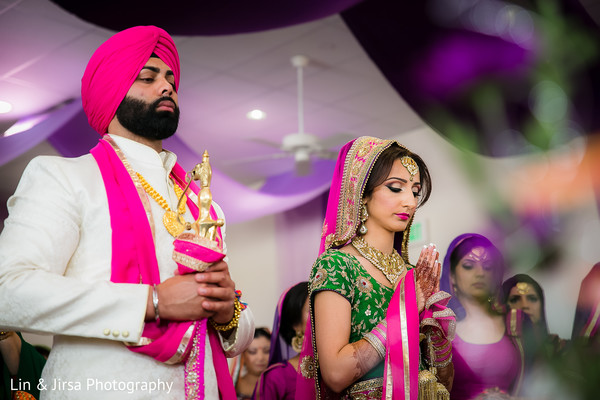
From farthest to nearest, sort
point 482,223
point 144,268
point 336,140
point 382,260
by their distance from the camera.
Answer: point 336,140, point 482,223, point 382,260, point 144,268

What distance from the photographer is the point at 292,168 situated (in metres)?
7.06

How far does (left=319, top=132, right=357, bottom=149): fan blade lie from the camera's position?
252 inches

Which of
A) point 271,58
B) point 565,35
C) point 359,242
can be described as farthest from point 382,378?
point 271,58

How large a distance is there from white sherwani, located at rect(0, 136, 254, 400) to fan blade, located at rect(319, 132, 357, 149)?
4.83 meters

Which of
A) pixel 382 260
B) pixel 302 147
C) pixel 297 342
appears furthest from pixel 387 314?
pixel 302 147

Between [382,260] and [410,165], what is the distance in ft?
1.15

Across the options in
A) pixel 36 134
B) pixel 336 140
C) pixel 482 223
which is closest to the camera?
pixel 482 223

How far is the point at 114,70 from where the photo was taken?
178 cm

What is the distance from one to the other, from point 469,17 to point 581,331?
5.75ft

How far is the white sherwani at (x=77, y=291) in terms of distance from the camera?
1.40 m

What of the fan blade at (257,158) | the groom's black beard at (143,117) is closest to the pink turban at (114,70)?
the groom's black beard at (143,117)

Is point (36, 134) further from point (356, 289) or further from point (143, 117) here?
point (356, 289)

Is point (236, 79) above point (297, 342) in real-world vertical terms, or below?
above

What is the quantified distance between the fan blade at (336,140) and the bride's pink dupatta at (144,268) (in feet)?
15.7
